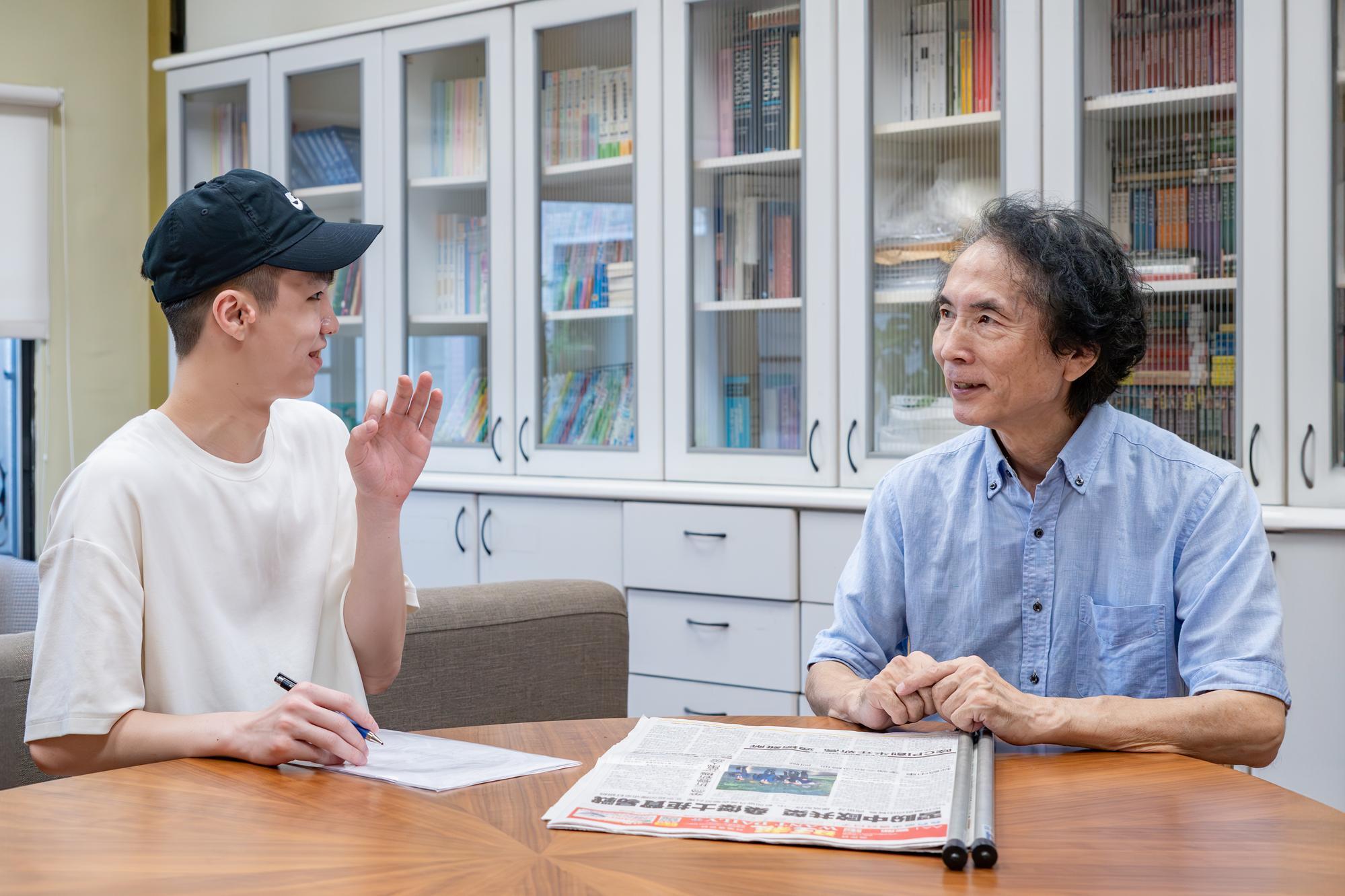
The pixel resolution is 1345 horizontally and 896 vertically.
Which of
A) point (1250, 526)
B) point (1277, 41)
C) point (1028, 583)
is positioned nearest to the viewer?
point (1250, 526)

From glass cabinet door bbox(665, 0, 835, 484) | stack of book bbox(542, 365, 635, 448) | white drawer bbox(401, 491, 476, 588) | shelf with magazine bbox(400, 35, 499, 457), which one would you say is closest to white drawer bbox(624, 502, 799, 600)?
glass cabinet door bbox(665, 0, 835, 484)

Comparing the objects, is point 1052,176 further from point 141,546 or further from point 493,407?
point 141,546

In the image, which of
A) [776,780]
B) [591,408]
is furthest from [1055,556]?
[591,408]

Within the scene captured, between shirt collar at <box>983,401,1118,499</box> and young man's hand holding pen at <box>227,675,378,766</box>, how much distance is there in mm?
836

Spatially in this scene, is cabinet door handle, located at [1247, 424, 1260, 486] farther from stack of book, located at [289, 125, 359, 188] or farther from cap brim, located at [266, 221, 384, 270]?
stack of book, located at [289, 125, 359, 188]

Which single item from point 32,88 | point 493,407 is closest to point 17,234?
point 32,88

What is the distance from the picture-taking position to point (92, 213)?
427cm

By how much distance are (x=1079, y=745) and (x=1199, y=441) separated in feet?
4.87

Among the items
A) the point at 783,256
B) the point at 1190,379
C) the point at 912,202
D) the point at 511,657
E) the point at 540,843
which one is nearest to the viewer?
the point at 540,843

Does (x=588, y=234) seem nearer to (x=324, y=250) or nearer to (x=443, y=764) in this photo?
(x=324, y=250)

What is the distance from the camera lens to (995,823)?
102cm

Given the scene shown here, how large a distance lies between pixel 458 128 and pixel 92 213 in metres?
1.54

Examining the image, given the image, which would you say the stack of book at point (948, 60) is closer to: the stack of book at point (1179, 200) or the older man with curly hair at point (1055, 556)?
the stack of book at point (1179, 200)

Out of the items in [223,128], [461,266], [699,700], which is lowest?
[699,700]
